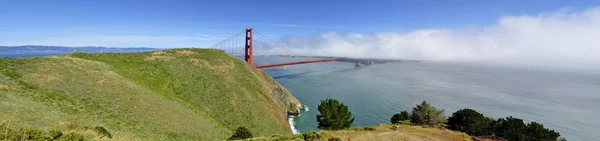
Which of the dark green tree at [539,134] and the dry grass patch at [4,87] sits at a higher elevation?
the dry grass patch at [4,87]

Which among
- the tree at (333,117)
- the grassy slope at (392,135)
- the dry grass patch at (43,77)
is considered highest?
the dry grass patch at (43,77)

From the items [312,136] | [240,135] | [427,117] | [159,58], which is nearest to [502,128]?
[427,117]

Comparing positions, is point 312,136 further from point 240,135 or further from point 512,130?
point 512,130

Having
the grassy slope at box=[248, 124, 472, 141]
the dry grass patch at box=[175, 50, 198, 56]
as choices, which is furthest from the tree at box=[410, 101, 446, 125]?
the dry grass patch at box=[175, 50, 198, 56]

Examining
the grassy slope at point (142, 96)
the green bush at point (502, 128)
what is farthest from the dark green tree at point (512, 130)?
the grassy slope at point (142, 96)

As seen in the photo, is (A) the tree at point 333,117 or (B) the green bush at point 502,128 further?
(A) the tree at point 333,117

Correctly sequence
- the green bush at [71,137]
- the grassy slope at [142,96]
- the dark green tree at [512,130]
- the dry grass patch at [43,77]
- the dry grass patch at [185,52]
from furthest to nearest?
the dry grass patch at [185,52] < the dark green tree at [512,130] < the dry grass patch at [43,77] < the grassy slope at [142,96] < the green bush at [71,137]

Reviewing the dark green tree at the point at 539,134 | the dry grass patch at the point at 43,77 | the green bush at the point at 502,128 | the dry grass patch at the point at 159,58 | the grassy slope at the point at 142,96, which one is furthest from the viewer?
the dry grass patch at the point at 159,58

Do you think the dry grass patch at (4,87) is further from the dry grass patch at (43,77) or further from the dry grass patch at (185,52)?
the dry grass patch at (185,52)
